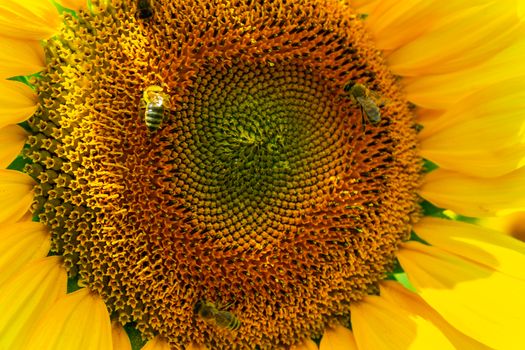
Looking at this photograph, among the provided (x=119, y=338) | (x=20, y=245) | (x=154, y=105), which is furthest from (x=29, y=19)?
(x=119, y=338)

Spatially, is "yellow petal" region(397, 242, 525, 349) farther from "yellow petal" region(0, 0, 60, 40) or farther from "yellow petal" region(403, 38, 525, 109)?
"yellow petal" region(0, 0, 60, 40)

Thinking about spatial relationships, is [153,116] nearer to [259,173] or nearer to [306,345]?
[259,173]

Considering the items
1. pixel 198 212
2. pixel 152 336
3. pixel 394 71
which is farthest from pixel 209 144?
pixel 394 71

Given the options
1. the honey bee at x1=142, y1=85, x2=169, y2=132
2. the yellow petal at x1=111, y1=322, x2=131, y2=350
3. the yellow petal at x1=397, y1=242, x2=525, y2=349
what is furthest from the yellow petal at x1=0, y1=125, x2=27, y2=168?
the yellow petal at x1=397, y1=242, x2=525, y2=349

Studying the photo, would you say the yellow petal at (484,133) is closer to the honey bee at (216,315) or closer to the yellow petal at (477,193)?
the yellow petal at (477,193)

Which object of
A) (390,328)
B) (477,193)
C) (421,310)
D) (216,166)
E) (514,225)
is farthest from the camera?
(514,225)

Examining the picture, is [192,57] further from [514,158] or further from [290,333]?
[514,158]
